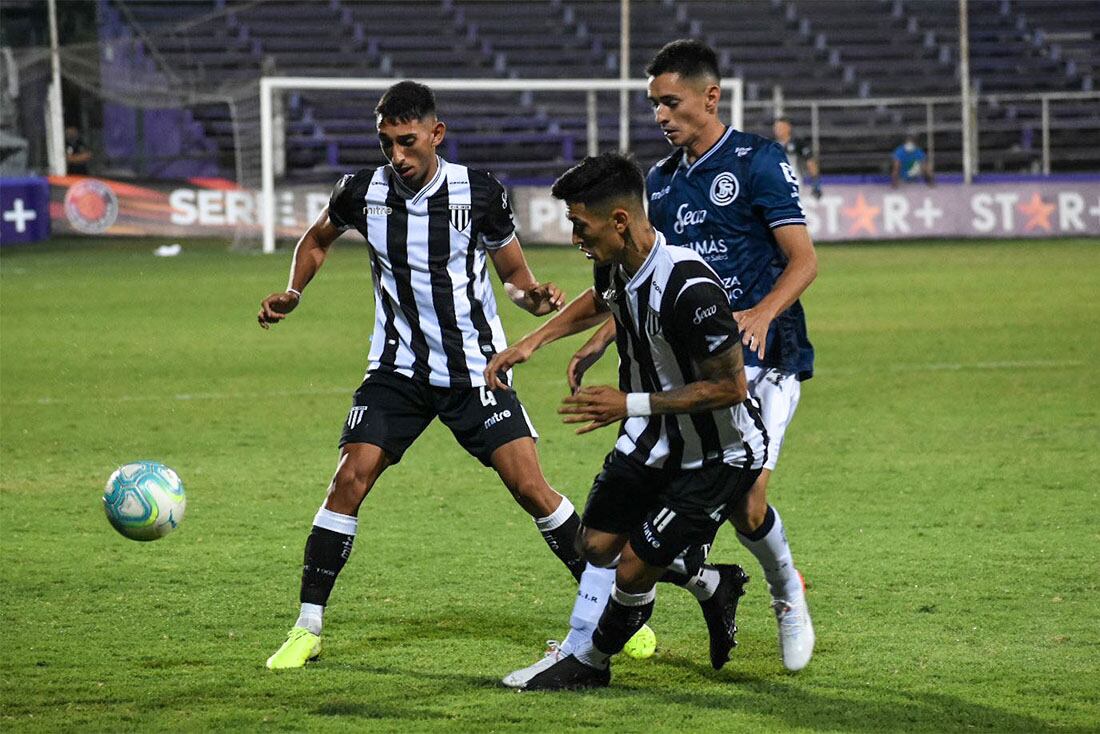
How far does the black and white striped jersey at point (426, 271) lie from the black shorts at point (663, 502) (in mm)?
923

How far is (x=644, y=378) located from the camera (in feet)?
15.4

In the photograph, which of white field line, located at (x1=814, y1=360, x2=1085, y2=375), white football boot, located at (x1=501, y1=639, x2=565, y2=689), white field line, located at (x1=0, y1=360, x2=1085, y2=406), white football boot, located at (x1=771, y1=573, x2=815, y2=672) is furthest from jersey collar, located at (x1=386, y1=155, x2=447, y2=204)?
white field line, located at (x1=814, y1=360, x2=1085, y2=375)

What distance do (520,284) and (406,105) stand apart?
782 mm

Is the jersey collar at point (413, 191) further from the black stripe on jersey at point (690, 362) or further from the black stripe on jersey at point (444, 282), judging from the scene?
the black stripe on jersey at point (690, 362)

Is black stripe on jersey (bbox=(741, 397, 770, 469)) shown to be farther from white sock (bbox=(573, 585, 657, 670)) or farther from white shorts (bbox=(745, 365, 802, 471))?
white sock (bbox=(573, 585, 657, 670))

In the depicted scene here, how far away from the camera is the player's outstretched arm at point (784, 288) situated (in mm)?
4715

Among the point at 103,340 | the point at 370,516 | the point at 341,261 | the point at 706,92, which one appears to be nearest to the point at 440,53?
the point at 341,261

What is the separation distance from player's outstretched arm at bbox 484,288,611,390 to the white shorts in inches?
23.4

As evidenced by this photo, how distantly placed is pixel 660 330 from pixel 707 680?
1258 mm

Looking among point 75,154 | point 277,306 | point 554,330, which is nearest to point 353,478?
point 277,306

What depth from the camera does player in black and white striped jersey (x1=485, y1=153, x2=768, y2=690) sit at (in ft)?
14.5

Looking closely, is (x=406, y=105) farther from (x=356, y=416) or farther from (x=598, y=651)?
(x=598, y=651)

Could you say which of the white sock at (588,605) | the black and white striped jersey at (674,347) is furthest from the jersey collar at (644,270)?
the white sock at (588,605)

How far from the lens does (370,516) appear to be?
7.70 metres
